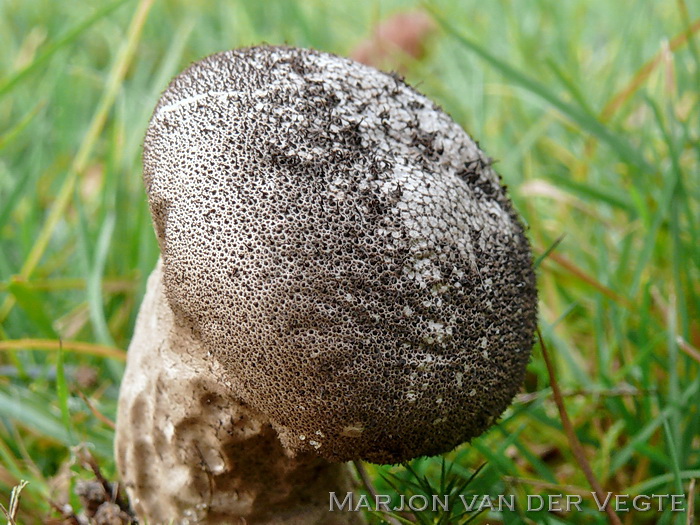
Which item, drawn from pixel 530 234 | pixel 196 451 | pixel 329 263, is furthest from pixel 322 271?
pixel 530 234

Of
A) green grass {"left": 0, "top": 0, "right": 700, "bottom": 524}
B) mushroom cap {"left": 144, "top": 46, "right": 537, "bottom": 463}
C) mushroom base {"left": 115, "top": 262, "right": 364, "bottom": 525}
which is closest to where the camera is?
mushroom cap {"left": 144, "top": 46, "right": 537, "bottom": 463}

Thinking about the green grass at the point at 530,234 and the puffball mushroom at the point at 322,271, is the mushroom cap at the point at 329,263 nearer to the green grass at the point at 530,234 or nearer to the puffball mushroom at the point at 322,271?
the puffball mushroom at the point at 322,271

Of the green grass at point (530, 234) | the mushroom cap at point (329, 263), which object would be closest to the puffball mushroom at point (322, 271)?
the mushroom cap at point (329, 263)

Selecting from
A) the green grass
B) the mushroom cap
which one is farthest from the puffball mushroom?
the green grass

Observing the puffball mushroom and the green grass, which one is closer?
the puffball mushroom

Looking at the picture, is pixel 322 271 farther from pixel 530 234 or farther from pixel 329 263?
pixel 530 234

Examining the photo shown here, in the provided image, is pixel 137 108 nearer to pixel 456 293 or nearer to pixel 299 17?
pixel 299 17

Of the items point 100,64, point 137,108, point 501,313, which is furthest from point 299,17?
point 501,313

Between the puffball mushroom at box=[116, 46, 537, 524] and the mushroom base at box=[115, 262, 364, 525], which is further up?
the puffball mushroom at box=[116, 46, 537, 524]

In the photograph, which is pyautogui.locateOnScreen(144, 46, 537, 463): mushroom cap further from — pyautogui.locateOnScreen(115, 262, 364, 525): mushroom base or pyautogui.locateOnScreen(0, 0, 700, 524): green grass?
pyautogui.locateOnScreen(0, 0, 700, 524): green grass
